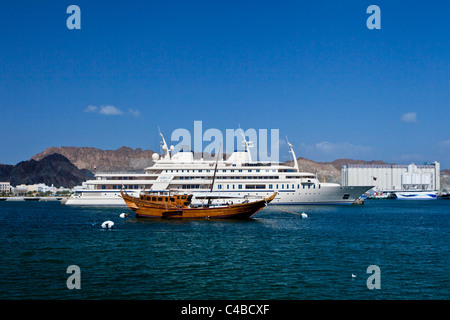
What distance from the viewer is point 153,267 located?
23750 millimetres

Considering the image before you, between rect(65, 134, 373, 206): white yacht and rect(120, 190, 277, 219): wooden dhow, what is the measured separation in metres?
23.3

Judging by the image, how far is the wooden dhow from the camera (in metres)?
49.9

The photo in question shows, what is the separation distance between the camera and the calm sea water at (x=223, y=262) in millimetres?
18984

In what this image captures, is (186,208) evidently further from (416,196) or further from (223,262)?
(416,196)

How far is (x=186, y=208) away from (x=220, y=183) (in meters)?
27.3

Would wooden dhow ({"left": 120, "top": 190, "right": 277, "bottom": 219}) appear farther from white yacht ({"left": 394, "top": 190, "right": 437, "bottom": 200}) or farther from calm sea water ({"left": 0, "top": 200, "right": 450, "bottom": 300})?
white yacht ({"left": 394, "top": 190, "right": 437, "bottom": 200})

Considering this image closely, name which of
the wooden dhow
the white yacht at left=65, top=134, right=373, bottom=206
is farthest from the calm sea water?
the white yacht at left=65, top=134, right=373, bottom=206

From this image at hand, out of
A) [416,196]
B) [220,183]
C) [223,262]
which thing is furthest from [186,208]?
[416,196]

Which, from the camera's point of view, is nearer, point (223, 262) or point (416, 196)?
point (223, 262)

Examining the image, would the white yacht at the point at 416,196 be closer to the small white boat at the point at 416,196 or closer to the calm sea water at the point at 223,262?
the small white boat at the point at 416,196

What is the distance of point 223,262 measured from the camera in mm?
25062

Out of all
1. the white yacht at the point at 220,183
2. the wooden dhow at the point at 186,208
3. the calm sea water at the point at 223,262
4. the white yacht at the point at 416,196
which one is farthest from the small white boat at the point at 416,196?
the calm sea water at the point at 223,262
